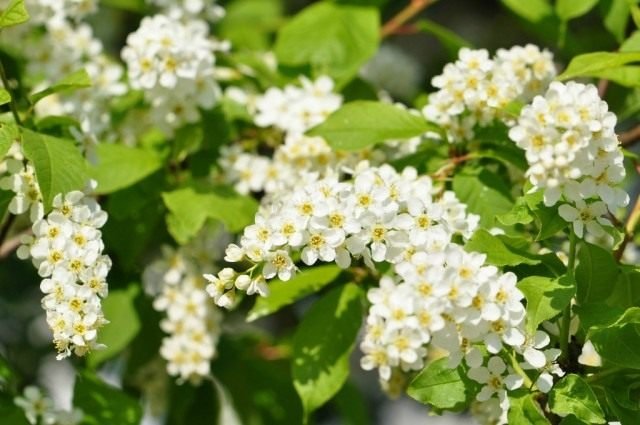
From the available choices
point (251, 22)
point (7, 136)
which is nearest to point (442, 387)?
point (7, 136)

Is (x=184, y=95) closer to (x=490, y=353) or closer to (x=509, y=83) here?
(x=509, y=83)

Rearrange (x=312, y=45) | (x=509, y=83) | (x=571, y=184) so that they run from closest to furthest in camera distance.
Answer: (x=571, y=184)
(x=509, y=83)
(x=312, y=45)

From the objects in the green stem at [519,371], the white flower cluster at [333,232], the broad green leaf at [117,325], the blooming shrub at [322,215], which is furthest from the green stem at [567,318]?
the broad green leaf at [117,325]

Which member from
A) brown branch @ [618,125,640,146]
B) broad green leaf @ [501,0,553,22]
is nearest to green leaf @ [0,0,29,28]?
broad green leaf @ [501,0,553,22]

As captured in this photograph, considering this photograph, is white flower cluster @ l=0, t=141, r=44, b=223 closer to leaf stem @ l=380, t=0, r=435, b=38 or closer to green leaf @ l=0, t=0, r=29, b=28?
green leaf @ l=0, t=0, r=29, b=28

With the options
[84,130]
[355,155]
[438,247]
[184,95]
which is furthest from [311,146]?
[438,247]

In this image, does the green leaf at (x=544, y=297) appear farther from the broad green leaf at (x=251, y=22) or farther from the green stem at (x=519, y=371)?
the broad green leaf at (x=251, y=22)
